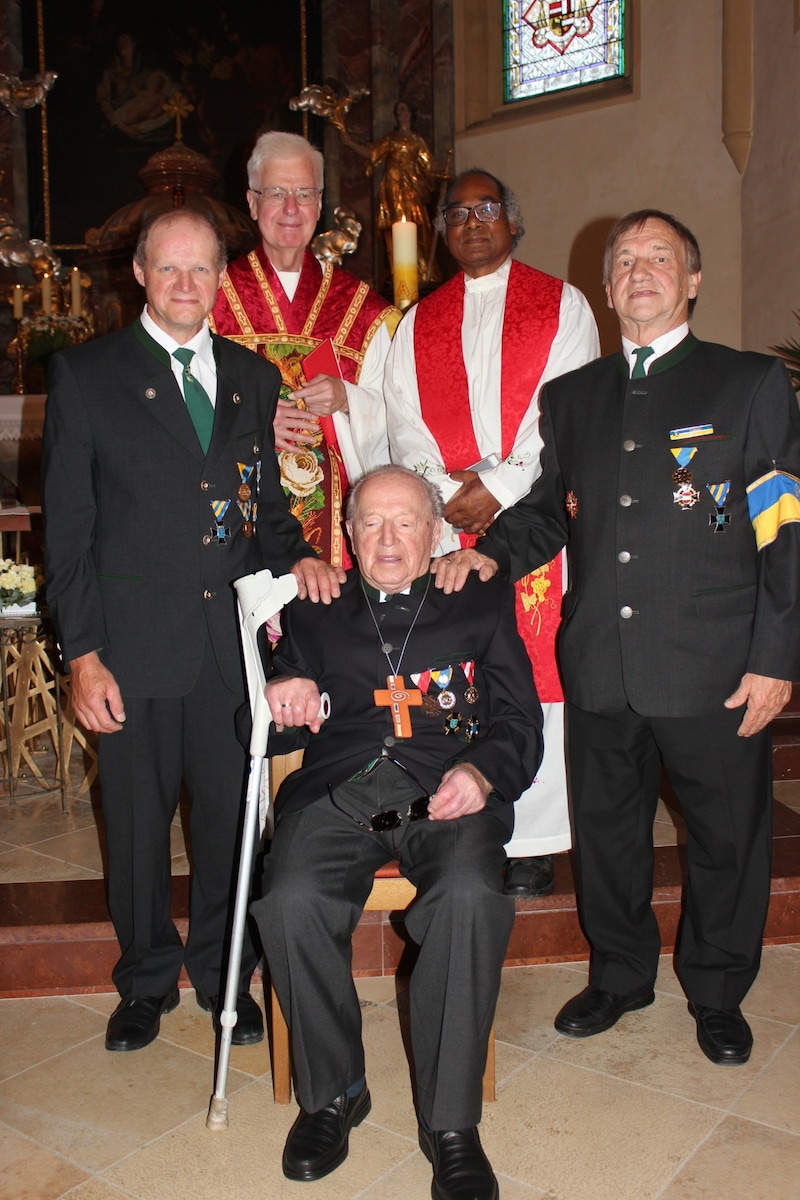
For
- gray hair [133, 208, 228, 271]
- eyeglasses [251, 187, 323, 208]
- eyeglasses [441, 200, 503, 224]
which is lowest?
gray hair [133, 208, 228, 271]

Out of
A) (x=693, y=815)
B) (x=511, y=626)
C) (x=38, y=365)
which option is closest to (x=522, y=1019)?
(x=693, y=815)

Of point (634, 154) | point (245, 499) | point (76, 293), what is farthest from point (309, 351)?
point (634, 154)

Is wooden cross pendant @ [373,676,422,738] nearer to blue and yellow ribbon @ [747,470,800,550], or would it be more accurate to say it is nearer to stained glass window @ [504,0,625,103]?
blue and yellow ribbon @ [747,470,800,550]

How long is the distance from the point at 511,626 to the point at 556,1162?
106 centimetres

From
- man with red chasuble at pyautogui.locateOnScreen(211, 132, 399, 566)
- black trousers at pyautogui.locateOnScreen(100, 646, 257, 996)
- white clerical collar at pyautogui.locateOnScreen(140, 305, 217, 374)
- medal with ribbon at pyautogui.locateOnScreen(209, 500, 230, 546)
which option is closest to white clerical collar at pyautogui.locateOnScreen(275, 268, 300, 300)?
man with red chasuble at pyautogui.locateOnScreen(211, 132, 399, 566)

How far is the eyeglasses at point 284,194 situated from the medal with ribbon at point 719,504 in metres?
1.38

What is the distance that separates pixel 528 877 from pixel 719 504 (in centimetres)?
128

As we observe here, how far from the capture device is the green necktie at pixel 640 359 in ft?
8.22

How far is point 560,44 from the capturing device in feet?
30.2

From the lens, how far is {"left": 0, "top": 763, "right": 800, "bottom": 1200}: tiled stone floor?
2160mm

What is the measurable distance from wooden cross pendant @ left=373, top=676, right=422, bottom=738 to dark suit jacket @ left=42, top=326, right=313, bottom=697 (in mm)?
356

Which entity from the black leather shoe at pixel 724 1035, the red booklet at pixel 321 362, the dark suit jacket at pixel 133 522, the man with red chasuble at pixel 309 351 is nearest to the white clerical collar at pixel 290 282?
the man with red chasuble at pixel 309 351

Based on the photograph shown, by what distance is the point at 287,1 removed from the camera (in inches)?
376

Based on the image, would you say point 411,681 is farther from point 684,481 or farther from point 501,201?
point 501,201
